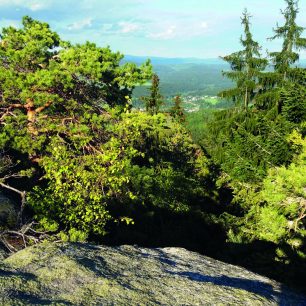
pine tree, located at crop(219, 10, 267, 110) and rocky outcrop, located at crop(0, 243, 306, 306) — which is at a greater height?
pine tree, located at crop(219, 10, 267, 110)

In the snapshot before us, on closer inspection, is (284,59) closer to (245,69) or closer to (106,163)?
(245,69)

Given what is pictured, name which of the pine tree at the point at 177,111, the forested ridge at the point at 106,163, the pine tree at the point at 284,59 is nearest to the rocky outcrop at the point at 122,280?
the forested ridge at the point at 106,163

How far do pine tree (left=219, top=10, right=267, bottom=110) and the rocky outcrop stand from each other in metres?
24.9

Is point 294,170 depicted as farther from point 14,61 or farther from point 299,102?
point 14,61

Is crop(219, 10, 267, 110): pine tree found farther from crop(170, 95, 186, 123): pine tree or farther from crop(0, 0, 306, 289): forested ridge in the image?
crop(170, 95, 186, 123): pine tree

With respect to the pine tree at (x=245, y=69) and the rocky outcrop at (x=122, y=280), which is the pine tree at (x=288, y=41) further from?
the rocky outcrop at (x=122, y=280)

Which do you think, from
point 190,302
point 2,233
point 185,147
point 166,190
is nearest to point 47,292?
point 190,302

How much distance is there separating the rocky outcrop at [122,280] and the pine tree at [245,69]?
24931 millimetres

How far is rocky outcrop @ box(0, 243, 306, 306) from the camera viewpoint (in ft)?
15.4

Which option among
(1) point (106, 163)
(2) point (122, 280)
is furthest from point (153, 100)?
(2) point (122, 280)

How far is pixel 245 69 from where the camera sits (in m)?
29.9

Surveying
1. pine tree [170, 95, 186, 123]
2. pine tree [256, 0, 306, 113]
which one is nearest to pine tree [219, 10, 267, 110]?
pine tree [256, 0, 306, 113]

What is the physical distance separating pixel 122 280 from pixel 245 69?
2742 cm

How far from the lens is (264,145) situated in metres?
19.3
